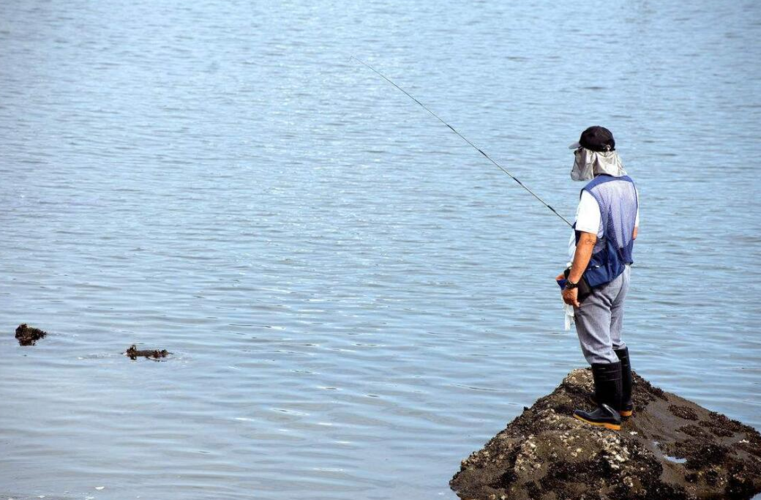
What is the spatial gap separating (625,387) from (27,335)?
5071mm

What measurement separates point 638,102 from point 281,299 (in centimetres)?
1640

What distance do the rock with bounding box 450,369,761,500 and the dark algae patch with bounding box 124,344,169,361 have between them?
3265mm

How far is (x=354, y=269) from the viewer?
1316 cm

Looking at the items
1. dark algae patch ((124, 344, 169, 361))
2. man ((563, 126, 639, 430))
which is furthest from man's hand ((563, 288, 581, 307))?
dark algae patch ((124, 344, 169, 361))

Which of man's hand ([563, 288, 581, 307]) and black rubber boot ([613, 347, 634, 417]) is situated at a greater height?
man's hand ([563, 288, 581, 307])

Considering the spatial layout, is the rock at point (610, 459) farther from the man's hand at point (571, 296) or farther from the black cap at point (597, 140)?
the black cap at point (597, 140)

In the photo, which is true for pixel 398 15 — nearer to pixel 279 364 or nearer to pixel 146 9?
pixel 146 9

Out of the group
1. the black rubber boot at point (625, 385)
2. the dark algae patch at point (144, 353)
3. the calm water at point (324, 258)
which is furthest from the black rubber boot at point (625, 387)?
the dark algae patch at point (144, 353)

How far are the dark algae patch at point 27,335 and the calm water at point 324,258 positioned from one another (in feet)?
0.40

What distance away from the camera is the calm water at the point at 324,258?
8.16 m

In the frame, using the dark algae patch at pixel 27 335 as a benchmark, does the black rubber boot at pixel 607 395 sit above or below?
above

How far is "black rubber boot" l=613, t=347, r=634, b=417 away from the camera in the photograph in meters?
7.18

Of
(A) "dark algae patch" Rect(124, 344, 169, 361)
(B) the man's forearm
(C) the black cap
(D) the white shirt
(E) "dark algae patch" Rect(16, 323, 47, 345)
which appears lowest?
(A) "dark algae patch" Rect(124, 344, 169, 361)

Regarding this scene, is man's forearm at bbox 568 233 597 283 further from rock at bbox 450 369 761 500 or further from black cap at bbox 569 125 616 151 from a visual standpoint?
rock at bbox 450 369 761 500
